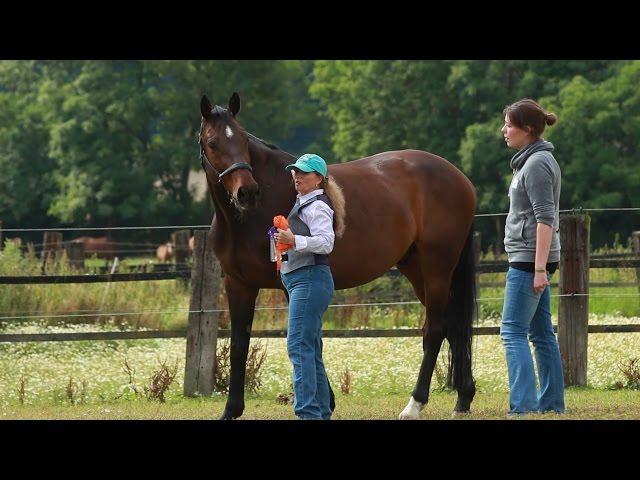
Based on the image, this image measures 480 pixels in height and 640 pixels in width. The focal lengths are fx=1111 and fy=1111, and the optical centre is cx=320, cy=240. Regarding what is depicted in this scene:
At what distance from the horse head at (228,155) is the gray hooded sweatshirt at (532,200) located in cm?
168

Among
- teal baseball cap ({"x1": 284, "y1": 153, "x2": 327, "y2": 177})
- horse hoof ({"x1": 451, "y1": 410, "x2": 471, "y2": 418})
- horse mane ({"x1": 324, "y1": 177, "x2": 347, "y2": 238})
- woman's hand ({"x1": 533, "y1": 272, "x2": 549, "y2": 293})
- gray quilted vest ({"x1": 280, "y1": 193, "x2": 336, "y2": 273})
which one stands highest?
teal baseball cap ({"x1": 284, "y1": 153, "x2": 327, "y2": 177})

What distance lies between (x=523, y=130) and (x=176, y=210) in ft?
148

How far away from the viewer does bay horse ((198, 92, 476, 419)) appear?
753 centimetres

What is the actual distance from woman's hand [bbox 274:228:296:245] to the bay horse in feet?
2.68

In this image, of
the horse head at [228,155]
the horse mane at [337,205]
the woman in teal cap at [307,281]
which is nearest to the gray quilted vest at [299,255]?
the woman in teal cap at [307,281]

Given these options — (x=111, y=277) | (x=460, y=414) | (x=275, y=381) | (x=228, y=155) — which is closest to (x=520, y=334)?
(x=460, y=414)

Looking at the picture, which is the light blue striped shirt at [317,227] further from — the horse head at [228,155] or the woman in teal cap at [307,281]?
the horse head at [228,155]

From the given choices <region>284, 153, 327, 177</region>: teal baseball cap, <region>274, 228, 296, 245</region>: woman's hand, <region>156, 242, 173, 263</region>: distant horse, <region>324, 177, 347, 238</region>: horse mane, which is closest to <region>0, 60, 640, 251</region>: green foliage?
<region>156, 242, 173, 263</region>: distant horse

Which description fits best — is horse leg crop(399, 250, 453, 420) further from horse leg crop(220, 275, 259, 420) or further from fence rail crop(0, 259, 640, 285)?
fence rail crop(0, 259, 640, 285)

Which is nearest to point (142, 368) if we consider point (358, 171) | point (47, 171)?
point (358, 171)

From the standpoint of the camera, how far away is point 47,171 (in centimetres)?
5491

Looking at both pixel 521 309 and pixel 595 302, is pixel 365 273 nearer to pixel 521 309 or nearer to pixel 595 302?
pixel 521 309

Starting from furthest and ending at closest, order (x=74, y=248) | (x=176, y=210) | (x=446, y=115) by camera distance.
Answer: (x=176, y=210) < (x=446, y=115) < (x=74, y=248)

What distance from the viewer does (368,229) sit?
829 cm
